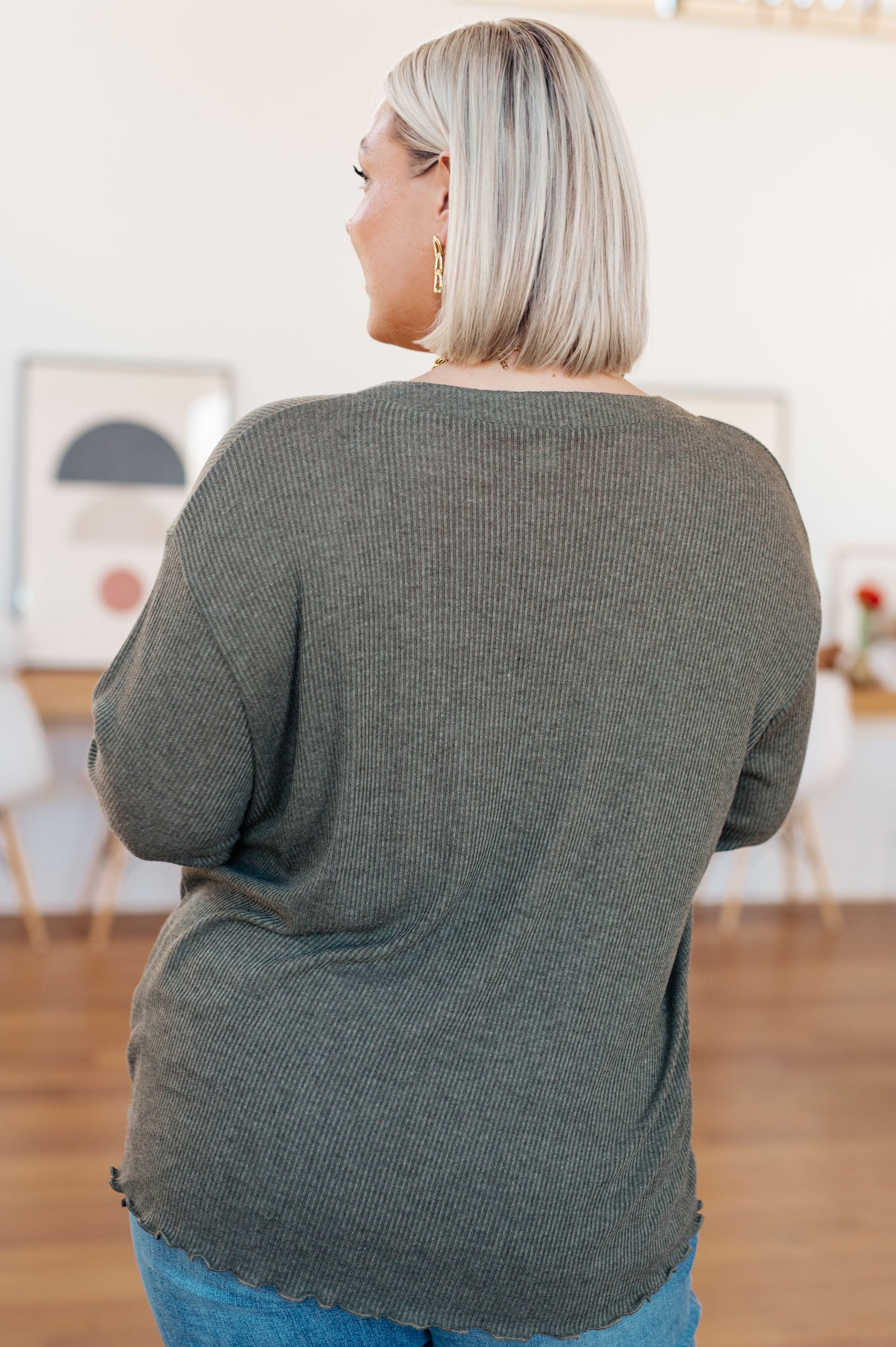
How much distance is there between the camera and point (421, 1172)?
782 millimetres

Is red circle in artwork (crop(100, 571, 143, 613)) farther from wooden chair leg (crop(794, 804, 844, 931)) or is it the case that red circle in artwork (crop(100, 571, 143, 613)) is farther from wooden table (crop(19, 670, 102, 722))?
wooden chair leg (crop(794, 804, 844, 931))

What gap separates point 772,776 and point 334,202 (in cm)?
391

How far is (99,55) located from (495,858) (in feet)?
13.9

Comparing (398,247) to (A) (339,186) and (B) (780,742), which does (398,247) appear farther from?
(A) (339,186)

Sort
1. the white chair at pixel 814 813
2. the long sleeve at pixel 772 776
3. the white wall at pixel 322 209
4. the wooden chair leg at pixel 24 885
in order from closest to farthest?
the long sleeve at pixel 772 776 → the wooden chair leg at pixel 24 885 → the white chair at pixel 814 813 → the white wall at pixel 322 209

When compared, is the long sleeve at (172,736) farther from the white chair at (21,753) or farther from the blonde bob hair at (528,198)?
the white chair at (21,753)

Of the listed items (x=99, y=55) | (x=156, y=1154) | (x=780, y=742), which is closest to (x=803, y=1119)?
(x=780, y=742)

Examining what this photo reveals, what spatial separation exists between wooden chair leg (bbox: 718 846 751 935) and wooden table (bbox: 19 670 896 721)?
2187mm

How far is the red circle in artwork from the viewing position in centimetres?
438

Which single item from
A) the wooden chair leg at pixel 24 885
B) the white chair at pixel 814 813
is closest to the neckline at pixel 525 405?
the white chair at pixel 814 813

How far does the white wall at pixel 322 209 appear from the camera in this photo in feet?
14.1

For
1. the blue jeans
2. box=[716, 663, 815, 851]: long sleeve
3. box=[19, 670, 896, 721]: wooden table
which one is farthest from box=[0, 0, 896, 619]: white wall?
the blue jeans

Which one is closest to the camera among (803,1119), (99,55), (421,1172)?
(421,1172)

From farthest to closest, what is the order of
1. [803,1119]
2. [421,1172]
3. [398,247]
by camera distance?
[803,1119]
[398,247]
[421,1172]
